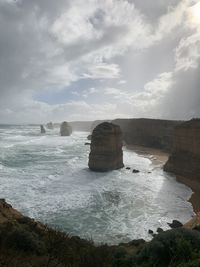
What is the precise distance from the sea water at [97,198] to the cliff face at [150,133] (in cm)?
2618

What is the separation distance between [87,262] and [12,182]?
21316 mm

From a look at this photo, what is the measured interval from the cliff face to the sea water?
26.2m

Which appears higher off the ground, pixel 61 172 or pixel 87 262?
pixel 87 262

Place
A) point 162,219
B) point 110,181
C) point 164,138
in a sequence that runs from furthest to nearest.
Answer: point 164,138 < point 110,181 < point 162,219

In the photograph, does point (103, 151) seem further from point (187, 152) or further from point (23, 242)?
point (23, 242)

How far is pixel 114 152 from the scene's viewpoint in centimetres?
3641

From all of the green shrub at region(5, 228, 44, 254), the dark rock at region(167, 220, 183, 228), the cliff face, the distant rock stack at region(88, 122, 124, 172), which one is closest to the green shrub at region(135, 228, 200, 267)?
the green shrub at region(5, 228, 44, 254)

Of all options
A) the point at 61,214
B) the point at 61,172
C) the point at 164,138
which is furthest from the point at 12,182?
the point at 164,138

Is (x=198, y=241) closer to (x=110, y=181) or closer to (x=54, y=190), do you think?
(x=54, y=190)

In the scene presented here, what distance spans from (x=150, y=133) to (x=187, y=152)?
3339 cm

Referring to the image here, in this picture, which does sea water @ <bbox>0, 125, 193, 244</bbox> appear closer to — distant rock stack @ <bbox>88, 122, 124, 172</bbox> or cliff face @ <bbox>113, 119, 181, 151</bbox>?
distant rock stack @ <bbox>88, 122, 124, 172</bbox>

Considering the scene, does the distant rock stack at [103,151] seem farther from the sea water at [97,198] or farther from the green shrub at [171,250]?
the green shrub at [171,250]

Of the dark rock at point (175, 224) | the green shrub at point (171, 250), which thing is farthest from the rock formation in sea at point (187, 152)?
the green shrub at point (171, 250)

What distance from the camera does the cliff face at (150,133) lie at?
204 feet
